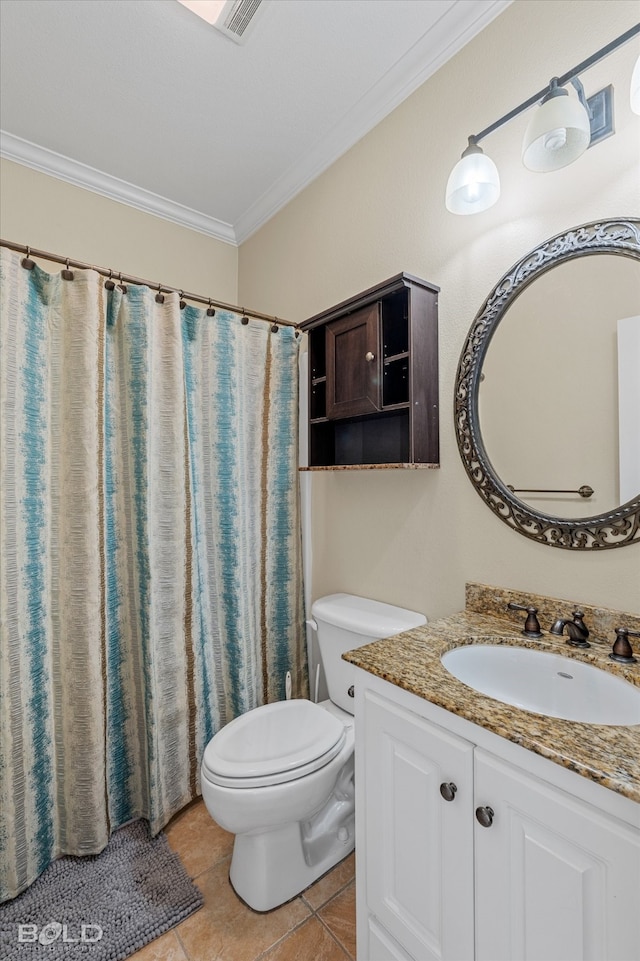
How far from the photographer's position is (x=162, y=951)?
46.4 inches

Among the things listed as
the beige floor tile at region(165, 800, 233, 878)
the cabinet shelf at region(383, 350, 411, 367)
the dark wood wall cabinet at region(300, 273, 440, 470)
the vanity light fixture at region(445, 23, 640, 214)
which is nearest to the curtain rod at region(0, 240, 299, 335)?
the dark wood wall cabinet at region(300, 273, 440, 470)

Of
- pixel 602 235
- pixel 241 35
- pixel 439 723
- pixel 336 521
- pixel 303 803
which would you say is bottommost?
pixel 303 803

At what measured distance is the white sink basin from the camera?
95cm

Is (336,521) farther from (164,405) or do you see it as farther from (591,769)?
(591,769)

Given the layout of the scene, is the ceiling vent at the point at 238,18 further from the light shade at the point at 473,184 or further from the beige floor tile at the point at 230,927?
the beige floor tile at the point at 230,927

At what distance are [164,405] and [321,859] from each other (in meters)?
1.62

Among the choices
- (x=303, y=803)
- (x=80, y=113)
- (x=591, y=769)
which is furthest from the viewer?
(x=80, y=113)

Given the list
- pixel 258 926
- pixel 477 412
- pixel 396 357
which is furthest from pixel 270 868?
pixel 396 357

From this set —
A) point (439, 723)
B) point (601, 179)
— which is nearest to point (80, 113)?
point (601, 179)

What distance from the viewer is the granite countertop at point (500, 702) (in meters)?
0.66

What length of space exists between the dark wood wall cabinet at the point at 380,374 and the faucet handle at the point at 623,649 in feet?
2.20

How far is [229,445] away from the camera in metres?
1.78

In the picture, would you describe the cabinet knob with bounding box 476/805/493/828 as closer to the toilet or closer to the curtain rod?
the toilet

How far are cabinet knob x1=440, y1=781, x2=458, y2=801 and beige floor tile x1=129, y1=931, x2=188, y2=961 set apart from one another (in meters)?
0.94
